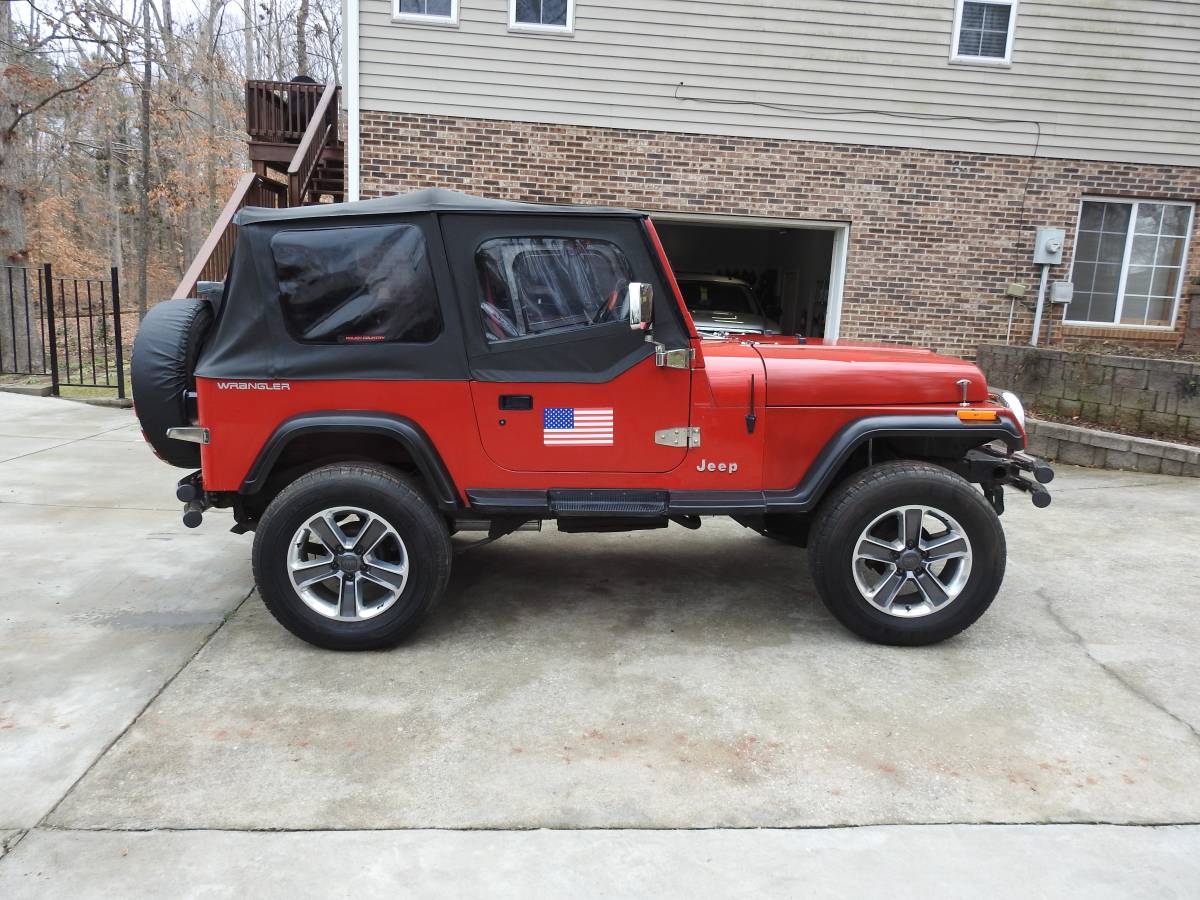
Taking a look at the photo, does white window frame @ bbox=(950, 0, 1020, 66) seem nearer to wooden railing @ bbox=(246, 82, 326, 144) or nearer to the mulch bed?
the mulch bed

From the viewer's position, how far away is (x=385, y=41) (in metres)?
9.52

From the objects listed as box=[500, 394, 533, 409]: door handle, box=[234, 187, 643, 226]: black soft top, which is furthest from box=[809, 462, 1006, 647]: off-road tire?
box=[234, 187, 643, 226]: black soft top

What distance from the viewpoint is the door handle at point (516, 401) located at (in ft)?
12.8

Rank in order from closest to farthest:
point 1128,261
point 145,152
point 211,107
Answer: point 1128,261
point 145,152
point 211,107

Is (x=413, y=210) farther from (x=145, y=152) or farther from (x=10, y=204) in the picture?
(x=145, y=152)

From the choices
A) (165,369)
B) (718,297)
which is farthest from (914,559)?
(718,297)

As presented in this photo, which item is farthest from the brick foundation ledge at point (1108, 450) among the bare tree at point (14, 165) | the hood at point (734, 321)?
the bare tree at point (14, 165)

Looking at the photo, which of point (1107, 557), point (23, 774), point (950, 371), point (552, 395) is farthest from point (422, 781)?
point (1107, 557)

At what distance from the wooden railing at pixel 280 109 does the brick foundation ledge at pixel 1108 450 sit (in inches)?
377

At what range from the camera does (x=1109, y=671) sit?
3.96 metres

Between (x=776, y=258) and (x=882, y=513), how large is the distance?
1401cm

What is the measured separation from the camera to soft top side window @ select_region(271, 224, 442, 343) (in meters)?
3.82

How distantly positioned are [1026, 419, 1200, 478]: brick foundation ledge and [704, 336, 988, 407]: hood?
483cm

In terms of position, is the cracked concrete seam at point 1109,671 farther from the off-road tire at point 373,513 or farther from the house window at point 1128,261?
the house window at point 1128,261
